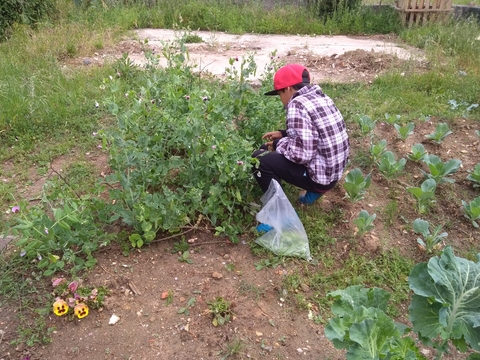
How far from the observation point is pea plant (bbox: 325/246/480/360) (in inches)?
68.9

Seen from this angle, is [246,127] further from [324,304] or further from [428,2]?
[428,2]

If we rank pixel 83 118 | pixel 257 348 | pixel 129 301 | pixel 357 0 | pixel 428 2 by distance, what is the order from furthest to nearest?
pixel 357 0 < pixel 428 2 < pixel 83 118 < pixel 129 301 < pixel 257 348

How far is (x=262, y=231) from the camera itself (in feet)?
10.3

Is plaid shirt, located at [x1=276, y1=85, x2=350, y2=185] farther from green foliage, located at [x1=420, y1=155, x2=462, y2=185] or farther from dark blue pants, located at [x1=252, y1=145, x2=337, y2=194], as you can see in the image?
green foliage, located at [x1=420, y1=155, x2=462, y2=185]

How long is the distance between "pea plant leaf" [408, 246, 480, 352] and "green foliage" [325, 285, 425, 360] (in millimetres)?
132

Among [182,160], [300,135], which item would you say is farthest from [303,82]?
[182,160]

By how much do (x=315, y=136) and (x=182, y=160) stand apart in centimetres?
99

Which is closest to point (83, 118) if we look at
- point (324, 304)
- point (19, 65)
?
point (19, 65)

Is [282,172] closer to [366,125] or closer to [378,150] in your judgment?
[378,150]

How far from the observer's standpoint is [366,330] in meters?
1.74

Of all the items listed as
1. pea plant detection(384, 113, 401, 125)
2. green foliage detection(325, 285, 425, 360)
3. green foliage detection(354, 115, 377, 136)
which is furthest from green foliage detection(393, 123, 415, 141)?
green foliage detection(325, 285, 425, 360)

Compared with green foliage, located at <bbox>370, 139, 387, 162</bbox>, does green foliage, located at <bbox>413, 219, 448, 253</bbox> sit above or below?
below

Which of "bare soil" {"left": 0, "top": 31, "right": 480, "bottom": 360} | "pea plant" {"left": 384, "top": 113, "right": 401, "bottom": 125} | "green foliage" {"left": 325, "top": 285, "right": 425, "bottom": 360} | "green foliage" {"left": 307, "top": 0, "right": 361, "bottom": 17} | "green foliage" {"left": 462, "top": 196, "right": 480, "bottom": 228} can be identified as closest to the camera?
"green foliage" {"left": 325, "top": 285, "right": 425, "bottom": 360}

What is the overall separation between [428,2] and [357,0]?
4.43 ft
